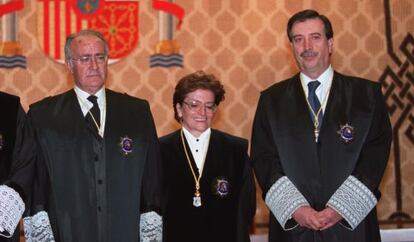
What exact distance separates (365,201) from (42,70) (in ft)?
13.8

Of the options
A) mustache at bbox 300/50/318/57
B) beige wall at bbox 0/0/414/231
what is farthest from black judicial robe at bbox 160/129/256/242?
beige wall at bbox 0/0/414/231

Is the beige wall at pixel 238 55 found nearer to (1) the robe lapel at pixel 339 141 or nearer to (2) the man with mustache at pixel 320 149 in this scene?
(2) the man with mustache at pixel 320 149

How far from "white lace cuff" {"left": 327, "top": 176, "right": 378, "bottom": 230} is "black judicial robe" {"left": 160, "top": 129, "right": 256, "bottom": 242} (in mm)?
575

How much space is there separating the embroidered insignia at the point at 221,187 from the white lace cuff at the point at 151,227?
1.28 ft

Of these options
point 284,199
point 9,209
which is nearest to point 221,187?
point 284,199

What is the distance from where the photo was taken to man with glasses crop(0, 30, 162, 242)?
12.4 feet

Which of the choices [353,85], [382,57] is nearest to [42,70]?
[382,57]

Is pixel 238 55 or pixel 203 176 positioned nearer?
pixel 203 176

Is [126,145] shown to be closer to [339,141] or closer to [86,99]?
[86,99]

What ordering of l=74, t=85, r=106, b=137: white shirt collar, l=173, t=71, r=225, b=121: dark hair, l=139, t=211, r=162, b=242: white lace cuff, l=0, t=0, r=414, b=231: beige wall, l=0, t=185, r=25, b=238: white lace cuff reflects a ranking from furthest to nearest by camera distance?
l=0, t=0, r=414, b=231: beige wall, l=173, t=71, r=225, b=121: dark hair, l=74, t=85, r=106, b=137: white shirt collar, l=139, t=211, r=162, b=242: white lace cuff, l=0, t=185, r=25, b=238: white lace cuff

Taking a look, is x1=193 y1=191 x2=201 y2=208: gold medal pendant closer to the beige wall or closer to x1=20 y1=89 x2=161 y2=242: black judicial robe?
x1=20 y1=89 x2=161 y2=242: black judicial robe

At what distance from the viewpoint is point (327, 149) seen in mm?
3889

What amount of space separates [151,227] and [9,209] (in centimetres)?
74

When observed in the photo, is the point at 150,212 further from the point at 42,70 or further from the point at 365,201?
the point at 42,70
